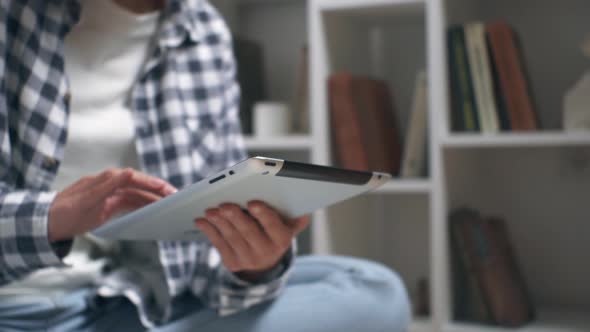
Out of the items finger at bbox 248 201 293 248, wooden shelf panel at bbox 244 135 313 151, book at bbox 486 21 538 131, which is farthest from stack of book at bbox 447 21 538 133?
finger at bbox 248 201 293 248

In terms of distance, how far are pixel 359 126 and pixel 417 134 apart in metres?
0.14

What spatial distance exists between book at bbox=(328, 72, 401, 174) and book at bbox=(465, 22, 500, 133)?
24cm

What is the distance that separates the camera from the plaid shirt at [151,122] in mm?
896

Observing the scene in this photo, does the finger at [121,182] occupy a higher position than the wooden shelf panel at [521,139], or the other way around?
the finger at [121,182]

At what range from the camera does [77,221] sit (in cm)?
87

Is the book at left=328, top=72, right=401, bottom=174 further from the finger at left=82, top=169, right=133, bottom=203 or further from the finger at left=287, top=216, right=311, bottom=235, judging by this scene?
the finger at left=82, top=169, right=133, bottom=203

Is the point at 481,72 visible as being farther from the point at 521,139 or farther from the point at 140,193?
the point at 140,193

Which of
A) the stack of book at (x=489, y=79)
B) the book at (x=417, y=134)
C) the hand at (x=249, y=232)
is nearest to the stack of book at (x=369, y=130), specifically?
the book at (x=417, y=134)

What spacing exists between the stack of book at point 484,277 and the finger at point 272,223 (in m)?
0.81

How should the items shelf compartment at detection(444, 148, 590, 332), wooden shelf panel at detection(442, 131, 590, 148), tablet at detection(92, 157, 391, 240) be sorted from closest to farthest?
1. tablet at detection(92, 157, 391, 240)
2. wooden shelf panel at detection(442, 131, 590, 148)
3. shelf compartment at detection(444, 148, 590, 332)

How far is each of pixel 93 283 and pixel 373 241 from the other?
998 millimetres

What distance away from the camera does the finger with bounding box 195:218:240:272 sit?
2.73 ft

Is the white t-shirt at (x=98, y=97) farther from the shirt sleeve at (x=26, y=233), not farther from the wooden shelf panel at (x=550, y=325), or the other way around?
the wooden shelf panel at (x=550, y=325)

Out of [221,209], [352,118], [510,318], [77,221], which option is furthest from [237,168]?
[510,318]
